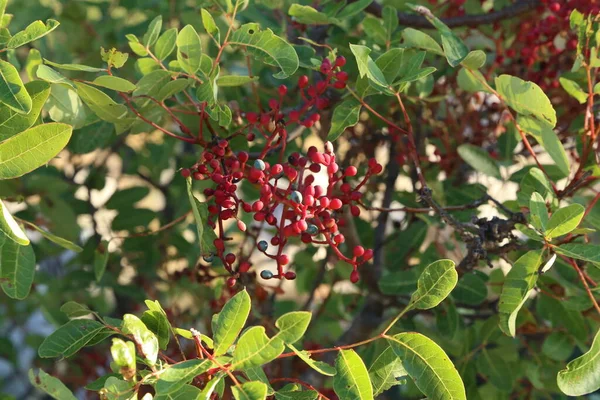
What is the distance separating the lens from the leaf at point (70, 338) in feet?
2.68

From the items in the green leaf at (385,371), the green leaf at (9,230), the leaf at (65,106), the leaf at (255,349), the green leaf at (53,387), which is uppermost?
the green leaf at (9,230)

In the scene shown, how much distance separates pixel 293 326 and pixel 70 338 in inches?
10.6

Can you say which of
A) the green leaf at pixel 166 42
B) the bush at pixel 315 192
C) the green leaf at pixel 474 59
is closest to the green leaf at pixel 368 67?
the bush at pixel 315 192

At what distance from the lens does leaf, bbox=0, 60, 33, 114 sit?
766 millimetres

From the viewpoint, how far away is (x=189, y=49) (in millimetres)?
890

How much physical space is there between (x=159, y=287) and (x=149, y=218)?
1.44 ft

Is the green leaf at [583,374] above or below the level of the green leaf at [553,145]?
below

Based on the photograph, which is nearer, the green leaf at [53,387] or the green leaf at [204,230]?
the green leaf at [53,387]

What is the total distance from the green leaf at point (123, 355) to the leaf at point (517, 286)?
1.34 feet

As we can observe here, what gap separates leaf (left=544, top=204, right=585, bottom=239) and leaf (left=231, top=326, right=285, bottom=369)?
34 cm

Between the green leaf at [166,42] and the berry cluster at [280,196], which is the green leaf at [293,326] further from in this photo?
the green leaf at [166,42]

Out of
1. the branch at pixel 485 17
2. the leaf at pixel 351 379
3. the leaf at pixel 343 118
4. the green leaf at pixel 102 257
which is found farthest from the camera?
the branch at pixel 485 17

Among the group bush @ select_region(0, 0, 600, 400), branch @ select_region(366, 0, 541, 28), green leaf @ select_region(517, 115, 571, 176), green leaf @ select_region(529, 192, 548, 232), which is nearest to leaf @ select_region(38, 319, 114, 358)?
bush @ select_region(0, 0, 600, 400)

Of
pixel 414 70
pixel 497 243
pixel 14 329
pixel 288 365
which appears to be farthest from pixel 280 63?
pixel 14 329
